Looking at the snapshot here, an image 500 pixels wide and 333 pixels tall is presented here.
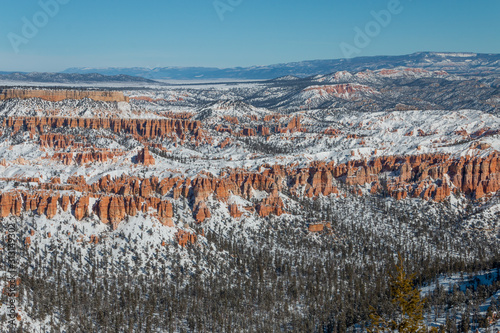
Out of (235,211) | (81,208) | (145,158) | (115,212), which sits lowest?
(235,211)

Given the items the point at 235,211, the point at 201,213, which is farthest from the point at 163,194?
the point at 235,211

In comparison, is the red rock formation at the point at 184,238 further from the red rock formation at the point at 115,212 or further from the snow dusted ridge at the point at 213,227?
the red rock formation at the point at 115,212

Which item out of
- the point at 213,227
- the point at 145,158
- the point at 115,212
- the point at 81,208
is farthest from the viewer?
the point at 145,158

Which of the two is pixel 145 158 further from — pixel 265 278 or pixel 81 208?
pixel 265 278

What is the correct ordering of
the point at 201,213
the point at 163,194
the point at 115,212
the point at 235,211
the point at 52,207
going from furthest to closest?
the point at 163,194 < the point at 235,211 < the point at 201,213 < the point at 115,212 < the point at 52,207

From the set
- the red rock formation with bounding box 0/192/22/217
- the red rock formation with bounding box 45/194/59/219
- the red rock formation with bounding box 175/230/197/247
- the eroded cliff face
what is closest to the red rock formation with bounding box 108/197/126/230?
the eroded cliff face

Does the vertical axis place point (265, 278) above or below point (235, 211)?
below

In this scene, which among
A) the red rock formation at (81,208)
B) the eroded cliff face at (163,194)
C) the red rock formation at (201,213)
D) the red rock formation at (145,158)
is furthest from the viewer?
the red rock formation at (145,158)

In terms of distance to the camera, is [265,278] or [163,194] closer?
[265,278]

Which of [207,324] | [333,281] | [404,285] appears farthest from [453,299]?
[404,285]

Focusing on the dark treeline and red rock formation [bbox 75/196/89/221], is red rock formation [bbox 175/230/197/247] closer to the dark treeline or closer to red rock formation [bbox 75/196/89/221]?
the dark treeline

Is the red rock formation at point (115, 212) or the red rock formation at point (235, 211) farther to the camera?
the red rock formation at point (235, 211)

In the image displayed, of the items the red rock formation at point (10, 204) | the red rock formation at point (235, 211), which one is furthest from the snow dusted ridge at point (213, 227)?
the red rock formation at point (235, 211)
